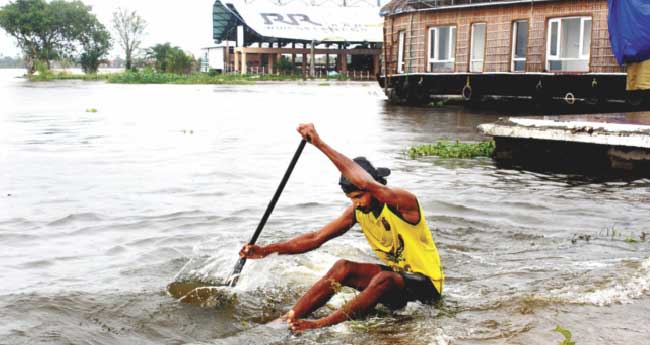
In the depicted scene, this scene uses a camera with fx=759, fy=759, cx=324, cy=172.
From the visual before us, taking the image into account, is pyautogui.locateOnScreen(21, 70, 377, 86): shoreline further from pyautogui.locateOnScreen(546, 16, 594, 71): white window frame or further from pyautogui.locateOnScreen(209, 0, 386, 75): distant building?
pyautogui.locateOnScreen(546, 16, 594, 71): white window frame

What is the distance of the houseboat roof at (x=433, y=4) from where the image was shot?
22072 mm

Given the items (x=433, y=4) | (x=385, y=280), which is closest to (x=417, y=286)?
(x=385, y=280)

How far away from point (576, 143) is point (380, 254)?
22.5ft

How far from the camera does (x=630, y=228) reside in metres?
7.61

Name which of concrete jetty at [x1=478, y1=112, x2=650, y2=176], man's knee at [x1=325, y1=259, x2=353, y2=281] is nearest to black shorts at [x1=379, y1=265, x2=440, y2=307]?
man's knee at [x1=325, y1=259, x2=353, y2=281]

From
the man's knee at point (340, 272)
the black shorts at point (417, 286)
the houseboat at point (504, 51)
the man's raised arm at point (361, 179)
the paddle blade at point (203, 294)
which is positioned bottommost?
the paddle blade at point (203, 294)

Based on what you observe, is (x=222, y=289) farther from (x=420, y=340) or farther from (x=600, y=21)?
(x=600, y=21)

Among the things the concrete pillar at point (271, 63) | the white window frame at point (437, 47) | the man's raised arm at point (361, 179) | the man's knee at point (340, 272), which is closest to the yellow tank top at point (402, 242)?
the man's raised arm at point (361, 179)

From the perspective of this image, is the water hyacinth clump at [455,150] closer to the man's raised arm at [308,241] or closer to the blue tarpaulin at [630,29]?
the blue tarpaulin at [630,29]

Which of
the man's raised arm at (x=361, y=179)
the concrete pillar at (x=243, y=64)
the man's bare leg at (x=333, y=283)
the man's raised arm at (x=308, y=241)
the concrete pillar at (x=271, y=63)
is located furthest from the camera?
the concrete pillar at (x=271, y=63)

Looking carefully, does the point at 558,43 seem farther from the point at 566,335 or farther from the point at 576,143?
the point at 566,335

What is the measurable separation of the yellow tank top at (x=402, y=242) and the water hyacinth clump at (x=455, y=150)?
308 inches

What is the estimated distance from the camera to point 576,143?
1095 cm

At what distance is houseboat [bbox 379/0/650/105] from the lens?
64.5 ft
